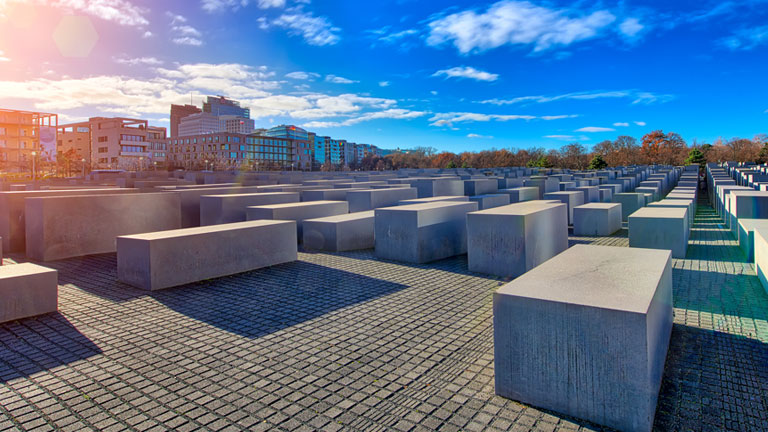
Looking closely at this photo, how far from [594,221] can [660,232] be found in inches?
137

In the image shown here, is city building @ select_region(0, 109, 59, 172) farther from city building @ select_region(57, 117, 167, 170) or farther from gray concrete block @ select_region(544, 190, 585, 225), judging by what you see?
gray concrete block @ select_region(544, 190, 585, 225)

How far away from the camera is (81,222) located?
9.39 meters

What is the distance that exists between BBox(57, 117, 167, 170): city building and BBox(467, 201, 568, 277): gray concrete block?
318 ft

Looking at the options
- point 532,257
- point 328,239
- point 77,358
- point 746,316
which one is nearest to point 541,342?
point 746,316

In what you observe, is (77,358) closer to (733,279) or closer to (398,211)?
(398,211)

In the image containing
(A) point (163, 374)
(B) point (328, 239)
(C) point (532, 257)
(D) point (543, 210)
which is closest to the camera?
(A) point (163, 374)

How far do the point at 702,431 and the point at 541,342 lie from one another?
3.76 feet

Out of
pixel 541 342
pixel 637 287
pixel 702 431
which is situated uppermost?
pixel 637 287

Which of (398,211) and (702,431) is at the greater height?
(398,211)

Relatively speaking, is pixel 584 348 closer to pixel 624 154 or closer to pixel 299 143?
Answer: pixel 624 154

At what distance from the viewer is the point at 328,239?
10.1 metres

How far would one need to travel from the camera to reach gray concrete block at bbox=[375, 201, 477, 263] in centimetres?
876

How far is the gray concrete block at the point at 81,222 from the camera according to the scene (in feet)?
29.4

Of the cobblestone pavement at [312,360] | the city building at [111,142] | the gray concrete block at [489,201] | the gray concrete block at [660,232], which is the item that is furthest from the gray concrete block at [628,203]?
the city building at [111,142]
